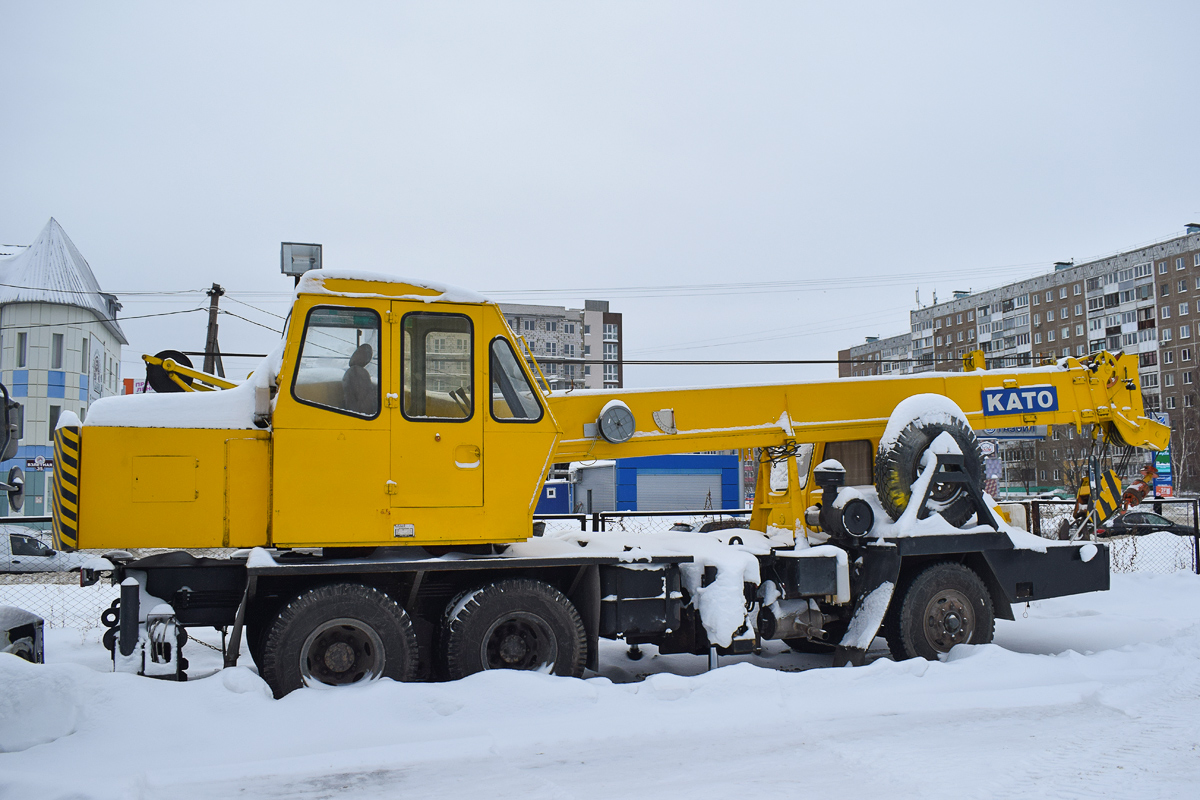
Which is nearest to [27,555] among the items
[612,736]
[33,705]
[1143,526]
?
[33,705]

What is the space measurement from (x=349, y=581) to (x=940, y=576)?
18.2 ft

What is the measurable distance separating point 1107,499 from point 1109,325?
258ft

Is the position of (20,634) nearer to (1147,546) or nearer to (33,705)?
(33,705)

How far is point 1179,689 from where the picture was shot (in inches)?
284

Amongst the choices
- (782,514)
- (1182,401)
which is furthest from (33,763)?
(1182,401)

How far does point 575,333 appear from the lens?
93562mm

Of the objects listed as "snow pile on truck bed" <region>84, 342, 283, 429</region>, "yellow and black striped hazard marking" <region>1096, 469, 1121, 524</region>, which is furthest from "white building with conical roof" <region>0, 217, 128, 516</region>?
"yellow and black striped hazard marking" <region>1096, 469, 1121, 524</region>

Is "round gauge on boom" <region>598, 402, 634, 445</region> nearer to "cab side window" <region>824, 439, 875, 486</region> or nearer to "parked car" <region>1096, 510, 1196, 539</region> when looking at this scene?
"cab side window" <region>824, 439, 875, 486</region>

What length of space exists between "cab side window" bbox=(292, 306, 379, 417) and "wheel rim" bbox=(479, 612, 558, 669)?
199 centimetres

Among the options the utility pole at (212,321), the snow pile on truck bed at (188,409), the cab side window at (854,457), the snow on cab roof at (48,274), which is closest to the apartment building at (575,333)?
the snow on cab roof at (48,274)

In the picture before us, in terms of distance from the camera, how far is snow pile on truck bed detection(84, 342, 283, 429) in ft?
20.1

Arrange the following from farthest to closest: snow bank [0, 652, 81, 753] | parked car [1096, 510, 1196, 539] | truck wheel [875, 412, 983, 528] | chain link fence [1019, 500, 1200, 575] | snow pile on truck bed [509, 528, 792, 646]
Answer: parked car [1096, 510, 1196, 539] → chain link fence [1019, 500, 1200, 575] → truck wheel [875, 412, 983, 528] → snow pile on truck bed [509, 528, 792, 646] → snow bank [0, 652, 81, 753]

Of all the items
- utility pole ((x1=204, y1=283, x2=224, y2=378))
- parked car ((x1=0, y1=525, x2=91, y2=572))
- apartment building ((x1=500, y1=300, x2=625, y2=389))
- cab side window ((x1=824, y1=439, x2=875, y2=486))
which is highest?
apartment building ((x1=500, y1=300, x2=625, y2=389))

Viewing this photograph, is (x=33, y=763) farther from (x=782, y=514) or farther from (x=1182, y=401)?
(x=1182, y=401)
